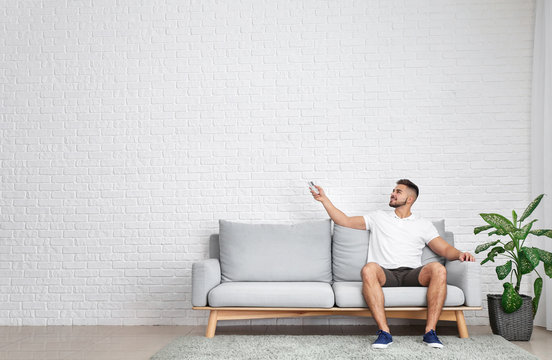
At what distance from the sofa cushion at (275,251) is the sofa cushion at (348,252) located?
6 centimetres

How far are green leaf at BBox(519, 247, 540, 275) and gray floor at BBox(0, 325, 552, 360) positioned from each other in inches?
21.0

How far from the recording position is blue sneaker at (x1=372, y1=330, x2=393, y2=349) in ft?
10.5

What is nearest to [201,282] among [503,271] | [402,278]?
[402,278]

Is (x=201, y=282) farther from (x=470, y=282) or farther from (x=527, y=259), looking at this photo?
(x=527, y=259)

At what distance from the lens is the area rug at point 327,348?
3041mm

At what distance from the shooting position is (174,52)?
449cm

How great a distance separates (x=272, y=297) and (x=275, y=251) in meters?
0.54

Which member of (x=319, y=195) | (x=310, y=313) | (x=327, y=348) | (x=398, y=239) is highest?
(x=319, y=195)

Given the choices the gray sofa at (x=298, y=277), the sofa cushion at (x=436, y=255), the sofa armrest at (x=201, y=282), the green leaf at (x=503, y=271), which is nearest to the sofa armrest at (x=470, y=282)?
the gray sofa at (x=298, y=277)

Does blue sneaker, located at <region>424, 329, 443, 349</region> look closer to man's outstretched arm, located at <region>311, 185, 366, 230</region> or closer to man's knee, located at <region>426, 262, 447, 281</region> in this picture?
man's knee, located at <region>426, 262, 447, 281</region>

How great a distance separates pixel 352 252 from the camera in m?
3.96

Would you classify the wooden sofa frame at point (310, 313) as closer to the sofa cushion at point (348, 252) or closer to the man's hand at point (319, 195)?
the sofa cushion at point (348, 252)

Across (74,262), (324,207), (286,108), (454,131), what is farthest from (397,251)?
(74,262)

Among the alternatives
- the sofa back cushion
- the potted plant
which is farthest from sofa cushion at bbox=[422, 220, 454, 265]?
the potted plant
